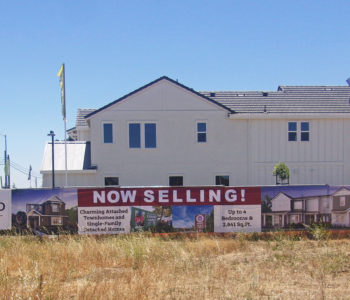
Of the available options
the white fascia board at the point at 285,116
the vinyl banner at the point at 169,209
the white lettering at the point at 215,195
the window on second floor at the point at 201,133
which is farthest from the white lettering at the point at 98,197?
the white fascia board at the point at 285,116

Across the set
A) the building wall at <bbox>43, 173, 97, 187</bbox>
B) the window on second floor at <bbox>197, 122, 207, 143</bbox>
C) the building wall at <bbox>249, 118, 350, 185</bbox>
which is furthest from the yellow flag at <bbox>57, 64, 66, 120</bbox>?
the building wall at <bbox>249, 118, 350, 185</bbox>

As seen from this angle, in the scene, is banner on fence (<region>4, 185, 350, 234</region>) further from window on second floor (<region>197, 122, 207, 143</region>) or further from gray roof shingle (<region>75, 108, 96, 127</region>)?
gray roof shingle (<region>75, 108, 96, 127</region>)

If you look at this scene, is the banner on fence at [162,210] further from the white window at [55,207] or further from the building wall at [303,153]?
the building wall at [303,153]

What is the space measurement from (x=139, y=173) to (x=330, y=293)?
18444 millimetres

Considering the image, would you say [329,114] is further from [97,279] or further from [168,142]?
[97,279]

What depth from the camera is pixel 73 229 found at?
1264cm

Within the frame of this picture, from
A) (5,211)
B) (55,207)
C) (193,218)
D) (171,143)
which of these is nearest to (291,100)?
(171,143)

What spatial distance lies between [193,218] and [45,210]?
178 inches

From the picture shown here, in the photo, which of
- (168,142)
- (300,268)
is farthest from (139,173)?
(300,268)

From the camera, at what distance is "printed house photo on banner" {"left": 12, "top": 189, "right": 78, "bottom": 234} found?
41.2 feet

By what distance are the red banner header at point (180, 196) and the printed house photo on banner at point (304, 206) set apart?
0.50 meters

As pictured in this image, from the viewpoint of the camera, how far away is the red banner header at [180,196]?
41.9 ft

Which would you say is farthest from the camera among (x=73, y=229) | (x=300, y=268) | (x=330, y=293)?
(x=73, y=229)

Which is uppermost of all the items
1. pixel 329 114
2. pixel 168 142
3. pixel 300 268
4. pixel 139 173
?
pixel 329 114
